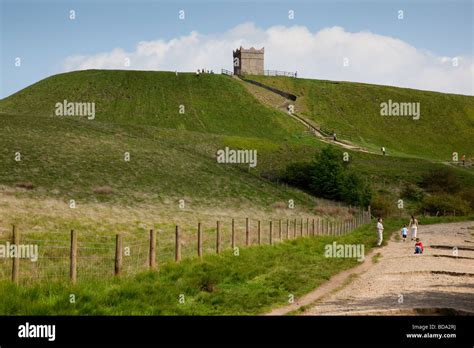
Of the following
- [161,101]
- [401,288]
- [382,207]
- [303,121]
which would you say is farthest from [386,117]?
[401,288]

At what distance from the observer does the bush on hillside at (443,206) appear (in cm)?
8231

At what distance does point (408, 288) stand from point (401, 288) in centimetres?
23

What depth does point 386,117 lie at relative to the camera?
165 m

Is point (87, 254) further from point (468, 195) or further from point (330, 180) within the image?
point (468, 195)

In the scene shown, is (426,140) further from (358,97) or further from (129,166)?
(129,166)

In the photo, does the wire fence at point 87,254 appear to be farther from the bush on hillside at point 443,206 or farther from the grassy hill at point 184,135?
the bush on hillside at point 443,206

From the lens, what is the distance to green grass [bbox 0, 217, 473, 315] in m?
16.3

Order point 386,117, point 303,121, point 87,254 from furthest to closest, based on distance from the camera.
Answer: point 386,117 → point 303,121 → point 87,254

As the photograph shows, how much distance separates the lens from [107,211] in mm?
44750

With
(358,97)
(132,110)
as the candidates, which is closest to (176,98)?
(132,110)

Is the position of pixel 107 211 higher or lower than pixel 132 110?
lower

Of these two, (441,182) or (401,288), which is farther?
(441,182)

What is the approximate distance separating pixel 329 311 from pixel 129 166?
51.5m

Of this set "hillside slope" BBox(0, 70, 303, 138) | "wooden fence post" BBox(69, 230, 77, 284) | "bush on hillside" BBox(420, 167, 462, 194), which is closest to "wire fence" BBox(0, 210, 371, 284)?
"wooden fence post" BBox(69, 230, 77, 284)
